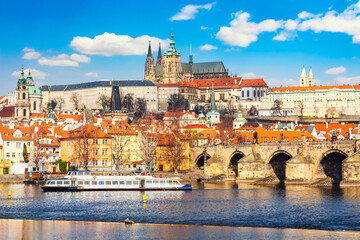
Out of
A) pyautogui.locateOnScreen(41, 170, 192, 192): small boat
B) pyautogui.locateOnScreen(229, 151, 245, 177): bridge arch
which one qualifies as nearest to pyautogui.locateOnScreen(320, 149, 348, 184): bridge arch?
pyautogui.locateOnScreen(41, 170, 192, 192): small boat

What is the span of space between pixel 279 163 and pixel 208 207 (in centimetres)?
2752

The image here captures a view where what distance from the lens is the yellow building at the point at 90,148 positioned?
82.4 metres

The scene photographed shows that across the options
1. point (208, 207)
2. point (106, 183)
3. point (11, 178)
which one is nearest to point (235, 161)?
point (106, 183)

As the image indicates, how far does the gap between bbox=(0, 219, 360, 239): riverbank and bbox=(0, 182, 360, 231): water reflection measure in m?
2.28

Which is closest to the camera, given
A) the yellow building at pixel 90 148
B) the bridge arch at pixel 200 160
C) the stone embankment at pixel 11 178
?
the stone embankment at pixel 11 178

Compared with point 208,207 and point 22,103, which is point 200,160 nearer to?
point 208,207

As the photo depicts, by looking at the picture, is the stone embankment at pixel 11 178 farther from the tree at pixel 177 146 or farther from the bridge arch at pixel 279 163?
the bridge arch at pixel 279 163

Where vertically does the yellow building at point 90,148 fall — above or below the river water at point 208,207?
above

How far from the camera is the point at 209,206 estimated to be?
170 ft

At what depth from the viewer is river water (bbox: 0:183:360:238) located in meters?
43.9

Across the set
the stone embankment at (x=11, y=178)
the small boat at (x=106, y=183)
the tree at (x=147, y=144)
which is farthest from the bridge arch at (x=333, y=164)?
the stone embankment at (x=11, y=178)

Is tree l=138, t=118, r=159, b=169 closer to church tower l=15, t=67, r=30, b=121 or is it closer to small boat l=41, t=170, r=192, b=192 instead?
small boat l=41, t=170, r=192, b=192

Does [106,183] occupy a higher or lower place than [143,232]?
higher

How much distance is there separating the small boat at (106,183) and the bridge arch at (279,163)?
1374 cm
